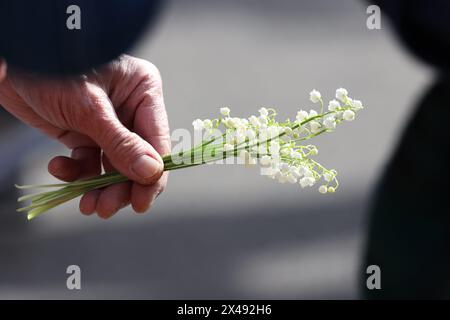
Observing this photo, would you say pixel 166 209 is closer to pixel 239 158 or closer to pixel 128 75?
pixel 128 75

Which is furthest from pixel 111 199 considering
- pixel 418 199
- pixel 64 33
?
pixel 418 199

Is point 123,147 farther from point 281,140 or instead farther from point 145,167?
point 281,140

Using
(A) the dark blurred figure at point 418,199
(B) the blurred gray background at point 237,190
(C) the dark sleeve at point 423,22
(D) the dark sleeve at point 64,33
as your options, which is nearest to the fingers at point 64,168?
(D) the dark sleeve at point 64,33

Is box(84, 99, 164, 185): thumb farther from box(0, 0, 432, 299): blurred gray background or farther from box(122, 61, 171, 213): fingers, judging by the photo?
box(0, 0, 432, 299): blurred gray background

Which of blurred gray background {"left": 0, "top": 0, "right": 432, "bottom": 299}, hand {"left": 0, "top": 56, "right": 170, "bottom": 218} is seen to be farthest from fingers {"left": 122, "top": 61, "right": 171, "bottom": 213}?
blurred gray background {"left": 0, "top": 0, "right": 432, "bottom": 299}

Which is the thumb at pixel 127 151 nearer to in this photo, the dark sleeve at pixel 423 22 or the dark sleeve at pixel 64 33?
the dark sleeve at pixel 64 33

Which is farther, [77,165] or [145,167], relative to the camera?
[77,165]
